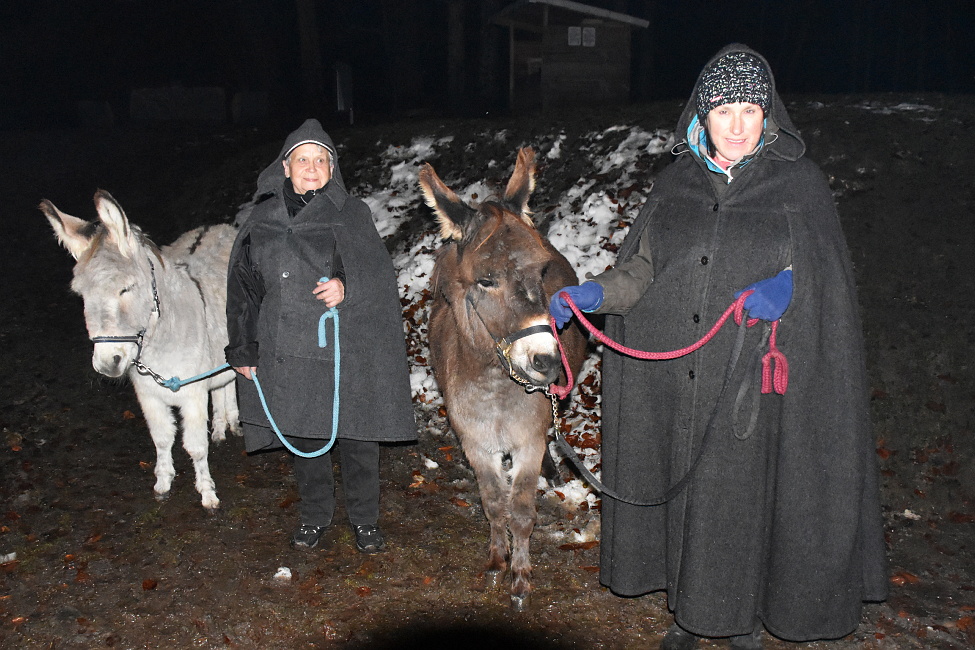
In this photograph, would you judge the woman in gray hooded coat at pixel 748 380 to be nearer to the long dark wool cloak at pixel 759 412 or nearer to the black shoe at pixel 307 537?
the long dark wool cloak at pixel 759 412

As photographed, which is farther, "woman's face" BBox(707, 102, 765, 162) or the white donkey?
the white donkey

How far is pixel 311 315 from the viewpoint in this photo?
399cm

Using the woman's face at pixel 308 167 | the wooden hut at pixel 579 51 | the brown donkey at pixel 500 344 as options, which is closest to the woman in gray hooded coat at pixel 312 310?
the woman's face at pixel 308 167

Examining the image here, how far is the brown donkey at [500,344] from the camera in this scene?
3.30 m

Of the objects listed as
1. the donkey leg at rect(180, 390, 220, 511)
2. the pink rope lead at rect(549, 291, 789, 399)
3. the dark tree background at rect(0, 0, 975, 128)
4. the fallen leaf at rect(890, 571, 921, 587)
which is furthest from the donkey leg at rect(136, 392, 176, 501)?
the dark tree background at rect(0, 0, 975, 128)

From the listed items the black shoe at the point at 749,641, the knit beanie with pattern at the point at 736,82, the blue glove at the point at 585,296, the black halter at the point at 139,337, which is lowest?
the black shoe at the point at 749,641

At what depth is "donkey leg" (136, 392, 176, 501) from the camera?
4945 mm

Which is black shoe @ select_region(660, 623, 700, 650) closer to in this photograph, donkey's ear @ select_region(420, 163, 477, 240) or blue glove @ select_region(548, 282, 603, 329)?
blue glove @ select_region(548, 282, 603, 329)

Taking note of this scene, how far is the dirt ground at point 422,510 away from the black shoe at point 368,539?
2.4 inches

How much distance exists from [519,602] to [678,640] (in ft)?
3.07

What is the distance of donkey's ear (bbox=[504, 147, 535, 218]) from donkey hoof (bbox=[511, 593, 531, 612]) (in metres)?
2.25

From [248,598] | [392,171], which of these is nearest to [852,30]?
[392,171]

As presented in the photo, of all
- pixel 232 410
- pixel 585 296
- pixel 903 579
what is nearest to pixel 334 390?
pixel 585 296

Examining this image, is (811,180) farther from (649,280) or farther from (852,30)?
(852,30)
